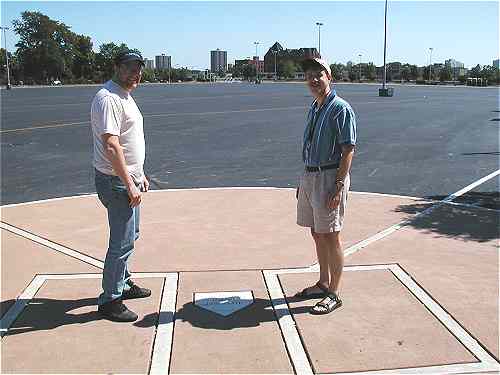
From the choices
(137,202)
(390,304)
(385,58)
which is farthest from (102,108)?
(385,58)

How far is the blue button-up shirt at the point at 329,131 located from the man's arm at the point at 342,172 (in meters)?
0.05

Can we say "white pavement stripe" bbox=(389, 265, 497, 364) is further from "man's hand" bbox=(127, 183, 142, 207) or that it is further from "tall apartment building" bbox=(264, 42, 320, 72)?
"tall apartment building" bbox=(264, 42, 320, 72)

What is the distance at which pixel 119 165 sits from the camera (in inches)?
137

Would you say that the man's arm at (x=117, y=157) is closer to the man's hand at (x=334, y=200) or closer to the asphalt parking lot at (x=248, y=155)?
the man's hand at (x=334, y=200)

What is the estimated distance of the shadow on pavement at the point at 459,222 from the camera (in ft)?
19.3

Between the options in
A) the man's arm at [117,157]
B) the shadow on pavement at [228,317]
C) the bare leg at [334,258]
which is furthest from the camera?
the bare leg at [334,258]

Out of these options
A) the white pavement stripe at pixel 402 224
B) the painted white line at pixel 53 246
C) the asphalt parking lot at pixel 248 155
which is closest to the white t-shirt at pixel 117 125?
the painted white line at pixel 53 246

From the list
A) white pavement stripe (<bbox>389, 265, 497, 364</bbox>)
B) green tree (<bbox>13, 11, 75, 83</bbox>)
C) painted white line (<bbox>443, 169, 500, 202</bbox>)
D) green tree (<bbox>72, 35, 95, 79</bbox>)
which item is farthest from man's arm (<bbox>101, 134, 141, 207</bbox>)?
green tree (<bbox>72, 35, 95, 79</bbox>)

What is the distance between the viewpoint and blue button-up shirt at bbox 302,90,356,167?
372 centimetres

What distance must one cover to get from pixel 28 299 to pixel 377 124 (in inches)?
623

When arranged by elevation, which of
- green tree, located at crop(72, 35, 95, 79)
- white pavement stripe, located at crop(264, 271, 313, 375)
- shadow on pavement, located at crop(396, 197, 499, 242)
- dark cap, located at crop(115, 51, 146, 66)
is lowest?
white pavement stripe, located at crop(264, 271, 313, 375)

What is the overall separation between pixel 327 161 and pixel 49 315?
89.9 inches

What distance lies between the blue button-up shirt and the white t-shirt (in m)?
1.22

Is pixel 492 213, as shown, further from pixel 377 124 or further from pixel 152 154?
pixel 377 124
